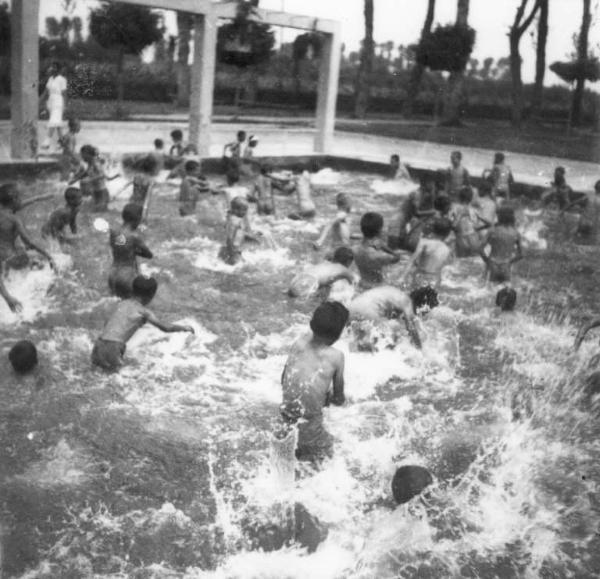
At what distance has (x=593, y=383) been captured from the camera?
20.6 feet

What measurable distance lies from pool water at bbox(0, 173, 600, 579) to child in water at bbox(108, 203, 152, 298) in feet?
1.60

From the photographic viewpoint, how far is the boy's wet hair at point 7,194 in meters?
7.31

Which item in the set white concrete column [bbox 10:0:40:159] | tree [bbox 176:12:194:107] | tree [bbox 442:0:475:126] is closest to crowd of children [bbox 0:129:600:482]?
white concrete column [bbox 10:0:40:159]

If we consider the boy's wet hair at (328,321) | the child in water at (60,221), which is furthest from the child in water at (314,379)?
the child in water at (60,221)

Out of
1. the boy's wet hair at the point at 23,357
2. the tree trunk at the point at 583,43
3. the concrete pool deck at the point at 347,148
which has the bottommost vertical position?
the boy's wet hair at the point at 23,357

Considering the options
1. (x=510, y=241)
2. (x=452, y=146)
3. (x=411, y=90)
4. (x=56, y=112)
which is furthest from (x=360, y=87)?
(x=510, y=241)

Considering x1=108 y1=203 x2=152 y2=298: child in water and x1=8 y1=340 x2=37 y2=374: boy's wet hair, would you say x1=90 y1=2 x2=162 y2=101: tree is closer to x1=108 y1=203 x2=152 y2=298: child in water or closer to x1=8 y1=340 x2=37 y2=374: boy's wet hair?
x1=108 y1=203 x2=152 y2=298: child in water

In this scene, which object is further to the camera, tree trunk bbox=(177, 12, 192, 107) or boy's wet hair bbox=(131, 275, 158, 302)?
tree trunk bbox=(177, 12, 192, 107)

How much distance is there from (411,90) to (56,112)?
1155 inches

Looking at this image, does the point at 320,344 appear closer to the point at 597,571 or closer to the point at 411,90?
the point at 597,571

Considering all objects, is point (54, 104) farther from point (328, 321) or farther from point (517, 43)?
point (517, 43)

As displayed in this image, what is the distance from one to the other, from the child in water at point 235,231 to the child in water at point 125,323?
3.37 m

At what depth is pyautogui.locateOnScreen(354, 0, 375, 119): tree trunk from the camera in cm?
3928

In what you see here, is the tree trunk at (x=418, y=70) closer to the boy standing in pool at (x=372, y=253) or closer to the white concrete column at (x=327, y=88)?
the white concrete column at (x=327, y=88)
